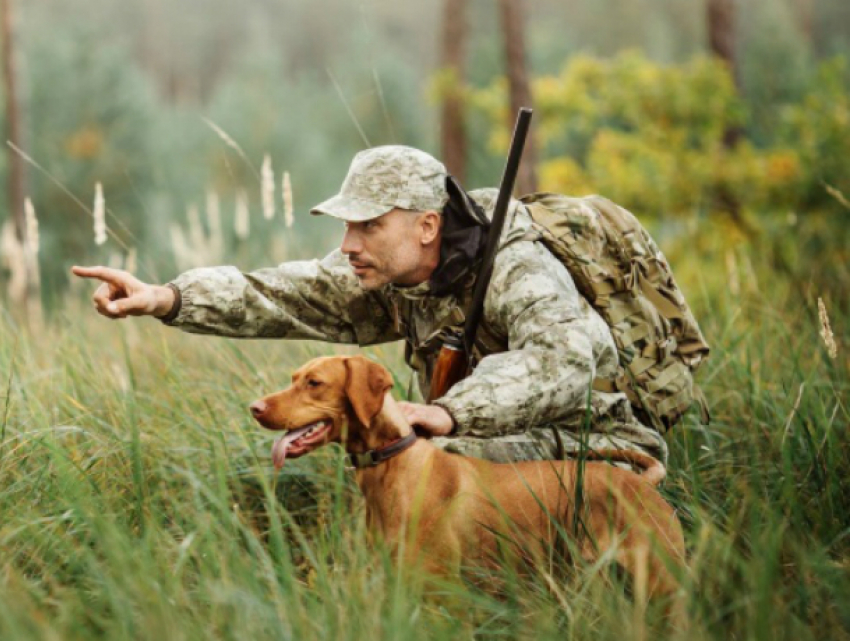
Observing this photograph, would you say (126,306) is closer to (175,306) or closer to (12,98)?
(175,306)

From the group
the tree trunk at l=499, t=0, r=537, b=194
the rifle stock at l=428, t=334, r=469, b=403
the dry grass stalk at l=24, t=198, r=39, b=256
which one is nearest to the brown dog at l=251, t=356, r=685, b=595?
the rifle stock at l=428, t=334, r=469, b=403

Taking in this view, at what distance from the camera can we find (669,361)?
4.18m

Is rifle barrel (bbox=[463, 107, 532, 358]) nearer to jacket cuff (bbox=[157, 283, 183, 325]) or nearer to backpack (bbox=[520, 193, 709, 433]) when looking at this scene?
backpack (bbox=[520, 193, 709, 433])

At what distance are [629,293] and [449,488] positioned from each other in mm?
1089

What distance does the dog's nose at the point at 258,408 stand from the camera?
3.28 meters

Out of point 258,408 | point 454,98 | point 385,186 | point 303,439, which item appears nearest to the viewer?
point 258,408

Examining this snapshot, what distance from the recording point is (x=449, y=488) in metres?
3.54

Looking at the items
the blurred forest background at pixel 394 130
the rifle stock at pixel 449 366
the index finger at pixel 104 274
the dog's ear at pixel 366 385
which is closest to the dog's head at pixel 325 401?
the dog's ear at pixel 366 385

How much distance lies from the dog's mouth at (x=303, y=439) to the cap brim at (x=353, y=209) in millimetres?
724

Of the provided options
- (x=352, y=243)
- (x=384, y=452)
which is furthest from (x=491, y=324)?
(x=384, y=452)

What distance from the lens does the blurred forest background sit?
12.6m

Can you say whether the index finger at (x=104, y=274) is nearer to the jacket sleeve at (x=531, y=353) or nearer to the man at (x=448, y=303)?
the man at (x=448, y=303)

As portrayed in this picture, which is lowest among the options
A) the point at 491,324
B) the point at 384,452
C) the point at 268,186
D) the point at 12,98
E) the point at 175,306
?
the point at 12,98

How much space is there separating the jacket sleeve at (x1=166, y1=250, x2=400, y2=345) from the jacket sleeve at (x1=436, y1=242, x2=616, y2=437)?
631 mm
